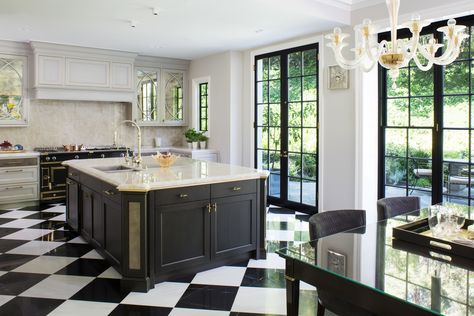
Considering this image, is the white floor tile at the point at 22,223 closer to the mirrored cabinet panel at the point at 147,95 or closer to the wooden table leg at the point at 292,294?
the mirrored cabinet panel at the point at 147,95

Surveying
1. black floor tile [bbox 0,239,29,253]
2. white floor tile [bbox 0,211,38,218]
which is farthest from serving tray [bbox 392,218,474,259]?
white floor tile [bbox 0,211,38,218]

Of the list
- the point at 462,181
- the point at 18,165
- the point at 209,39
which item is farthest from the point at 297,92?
the point at 18,165

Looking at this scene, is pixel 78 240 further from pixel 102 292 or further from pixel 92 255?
pixel 102 292

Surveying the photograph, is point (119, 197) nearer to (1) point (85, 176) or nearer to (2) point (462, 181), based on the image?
(1) point (85, 176)

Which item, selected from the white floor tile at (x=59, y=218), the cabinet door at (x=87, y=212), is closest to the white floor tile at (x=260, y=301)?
the cabinet door at (x=87, y=212)

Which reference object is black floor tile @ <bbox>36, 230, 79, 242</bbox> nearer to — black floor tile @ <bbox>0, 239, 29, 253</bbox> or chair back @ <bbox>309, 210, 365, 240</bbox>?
black floor tile @ <bbox>0, 239, 29, 253</bbox>

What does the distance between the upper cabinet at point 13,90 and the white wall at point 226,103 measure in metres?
3.06

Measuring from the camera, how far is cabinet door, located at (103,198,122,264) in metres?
3.43

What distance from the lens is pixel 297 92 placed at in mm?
6082

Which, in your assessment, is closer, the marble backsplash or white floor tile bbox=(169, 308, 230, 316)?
white floor tile bbox=(169, 308, 230, 316)

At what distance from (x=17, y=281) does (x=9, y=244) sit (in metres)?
1.15

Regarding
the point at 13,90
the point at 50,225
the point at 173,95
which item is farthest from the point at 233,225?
the point at 173,95

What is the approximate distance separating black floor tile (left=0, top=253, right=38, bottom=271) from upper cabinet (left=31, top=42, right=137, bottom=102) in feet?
10.5

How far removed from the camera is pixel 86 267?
12.4 ft
